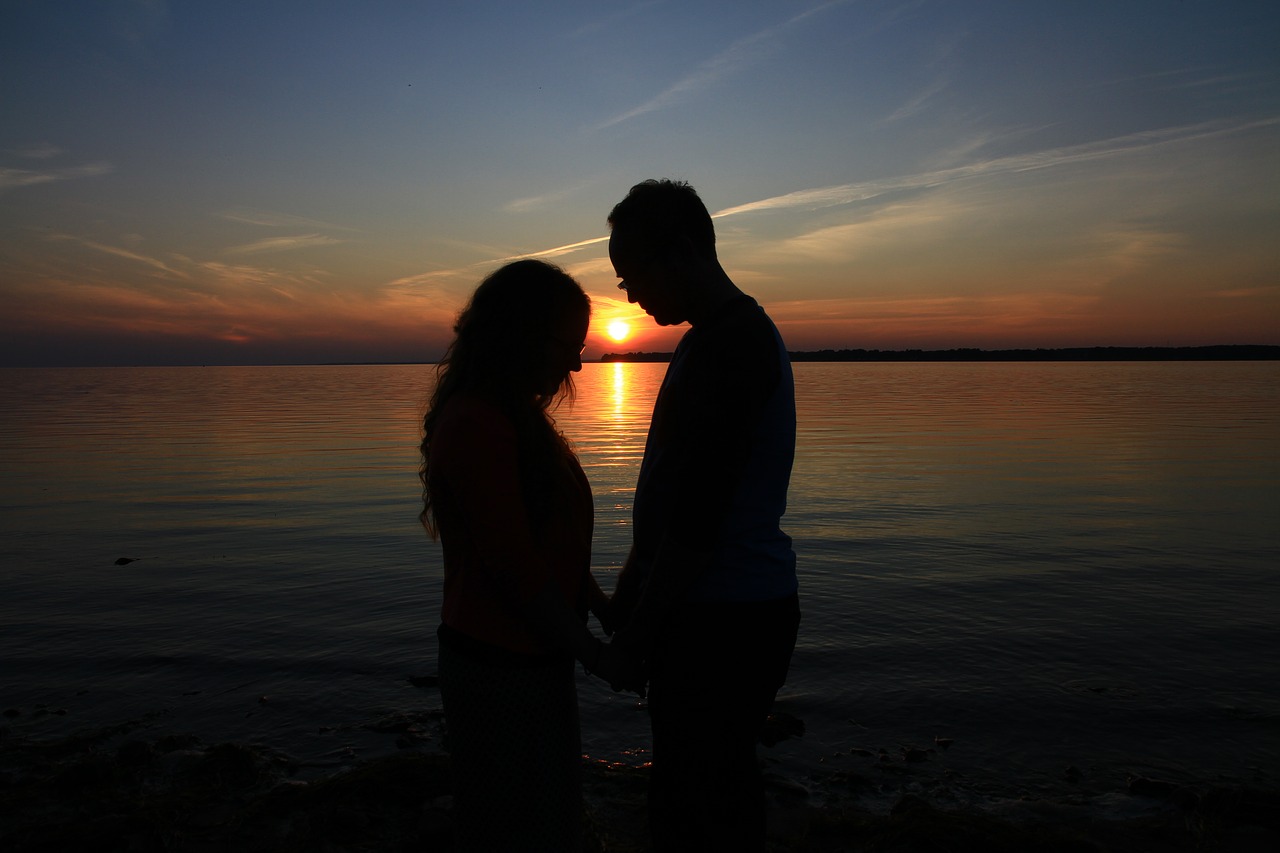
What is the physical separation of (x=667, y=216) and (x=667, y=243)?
0.08 meters

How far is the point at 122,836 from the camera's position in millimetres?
4152

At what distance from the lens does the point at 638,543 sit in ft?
8.60

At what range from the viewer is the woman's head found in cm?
241

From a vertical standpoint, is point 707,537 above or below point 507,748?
above

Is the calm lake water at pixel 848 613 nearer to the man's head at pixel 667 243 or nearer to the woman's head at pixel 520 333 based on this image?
the woman's head at pixel 520 333

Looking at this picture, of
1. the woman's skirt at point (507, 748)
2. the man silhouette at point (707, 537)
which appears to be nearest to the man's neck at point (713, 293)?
the man silhouette at point (707, 537)

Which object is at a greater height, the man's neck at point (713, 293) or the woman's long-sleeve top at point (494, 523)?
the man's neck at point (713, 293)

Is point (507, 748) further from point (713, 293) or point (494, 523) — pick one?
point (713, 293)

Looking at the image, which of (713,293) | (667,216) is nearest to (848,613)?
(713,293)

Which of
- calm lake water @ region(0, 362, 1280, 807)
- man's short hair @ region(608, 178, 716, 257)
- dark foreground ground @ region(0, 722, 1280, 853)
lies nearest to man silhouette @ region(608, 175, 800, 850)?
man's short hair @ region(608, 178, 716, 257)

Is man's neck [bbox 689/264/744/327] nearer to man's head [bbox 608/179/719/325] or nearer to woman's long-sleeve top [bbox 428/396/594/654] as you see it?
man's head [bbox 608/179/719/325]

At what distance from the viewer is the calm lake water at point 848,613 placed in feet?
18.9

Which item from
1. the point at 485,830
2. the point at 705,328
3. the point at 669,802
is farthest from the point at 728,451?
the point at 485,830

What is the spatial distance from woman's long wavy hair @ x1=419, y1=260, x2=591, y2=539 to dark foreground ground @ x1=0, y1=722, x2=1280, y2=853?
8.09 ft
